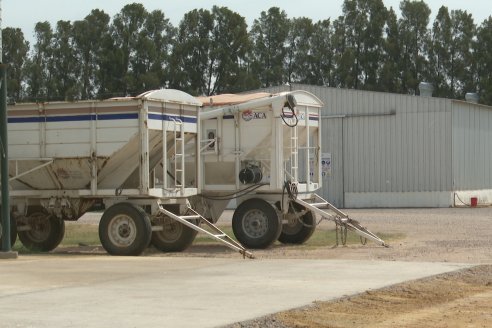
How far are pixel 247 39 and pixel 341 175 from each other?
28544 millimetres

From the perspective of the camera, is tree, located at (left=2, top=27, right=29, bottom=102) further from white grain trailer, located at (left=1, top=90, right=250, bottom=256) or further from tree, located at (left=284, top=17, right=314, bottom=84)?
white grain trailer, located at (left=1, top=90, right=250, bottom=256)

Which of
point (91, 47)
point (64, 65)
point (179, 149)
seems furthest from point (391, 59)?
point (179, 149)

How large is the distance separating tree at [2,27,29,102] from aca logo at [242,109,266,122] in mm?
42879

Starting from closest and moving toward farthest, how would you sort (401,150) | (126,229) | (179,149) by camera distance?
(126,229) < (179,149) < (401,150)

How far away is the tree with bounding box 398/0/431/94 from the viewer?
7581 centimetres

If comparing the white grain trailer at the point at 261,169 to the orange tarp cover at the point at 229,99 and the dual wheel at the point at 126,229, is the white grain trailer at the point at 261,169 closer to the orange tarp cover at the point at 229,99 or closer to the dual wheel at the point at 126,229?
the orange tarp cover at the point at 229,99

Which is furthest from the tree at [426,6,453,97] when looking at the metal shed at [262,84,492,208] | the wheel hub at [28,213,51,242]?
the wheel hub at [28,213,51,242]

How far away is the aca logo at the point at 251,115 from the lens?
2267 centimetres

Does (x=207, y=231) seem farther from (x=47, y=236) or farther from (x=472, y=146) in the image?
(x=472, y=146)

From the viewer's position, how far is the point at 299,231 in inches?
931

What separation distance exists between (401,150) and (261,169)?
2452cm

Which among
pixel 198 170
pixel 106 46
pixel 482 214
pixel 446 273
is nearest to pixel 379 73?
pixel 106 46

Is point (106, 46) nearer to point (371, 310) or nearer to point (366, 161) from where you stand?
point (366, 161)

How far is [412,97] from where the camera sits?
46281mm
